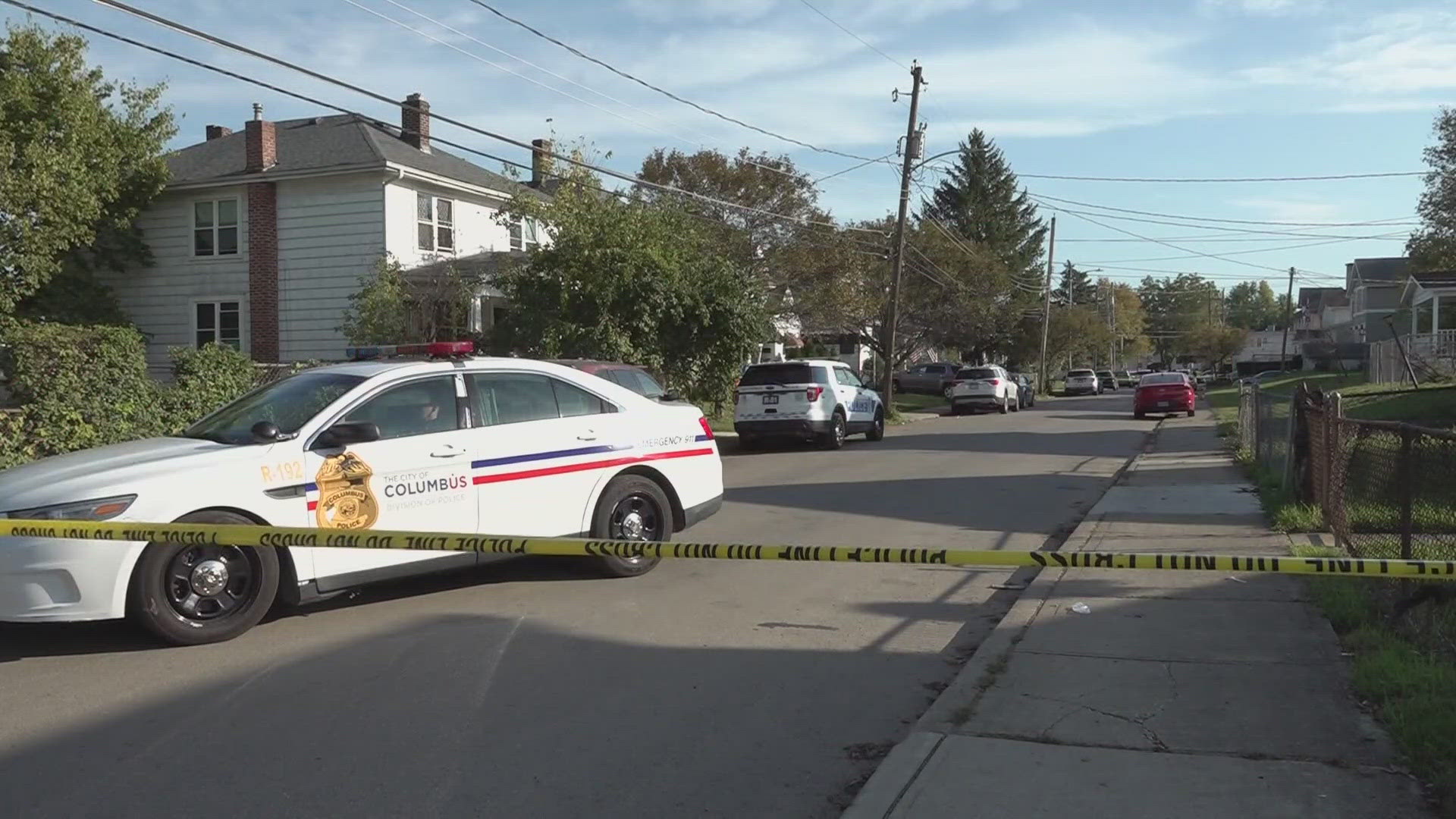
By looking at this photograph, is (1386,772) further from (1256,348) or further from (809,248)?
(1256,348)

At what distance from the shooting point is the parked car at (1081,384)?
200 feet

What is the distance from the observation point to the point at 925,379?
54.3 metres

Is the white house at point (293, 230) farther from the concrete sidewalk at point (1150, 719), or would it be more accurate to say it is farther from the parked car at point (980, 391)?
the concrete sidewalk at point (1150, 719)

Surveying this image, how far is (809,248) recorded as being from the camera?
37.1 m

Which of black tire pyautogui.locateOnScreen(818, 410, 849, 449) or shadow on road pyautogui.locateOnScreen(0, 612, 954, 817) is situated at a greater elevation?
black tire pyautogui.locateOnScreen(818, 410, 849, 449)

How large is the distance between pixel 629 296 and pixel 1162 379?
65.5 feet

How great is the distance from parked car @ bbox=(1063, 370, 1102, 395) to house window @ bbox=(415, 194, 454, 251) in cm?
4144

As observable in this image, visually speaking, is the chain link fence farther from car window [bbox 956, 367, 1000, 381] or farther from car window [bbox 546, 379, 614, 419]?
car window [bbox 956, 367, 1000, 381]

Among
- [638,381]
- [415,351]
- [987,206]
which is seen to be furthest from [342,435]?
[987,206]

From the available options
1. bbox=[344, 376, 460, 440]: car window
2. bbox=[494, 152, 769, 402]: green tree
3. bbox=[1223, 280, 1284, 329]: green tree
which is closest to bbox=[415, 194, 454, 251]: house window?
bbox=[494, 152, 769, 402]: green tree

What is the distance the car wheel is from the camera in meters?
24.4

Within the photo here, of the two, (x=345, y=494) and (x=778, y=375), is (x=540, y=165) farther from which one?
(x=345, y=494)

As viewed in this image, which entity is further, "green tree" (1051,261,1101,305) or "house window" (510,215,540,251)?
"green tree" (1051,261,1101,305)

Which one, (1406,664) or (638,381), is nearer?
(1406,664)
